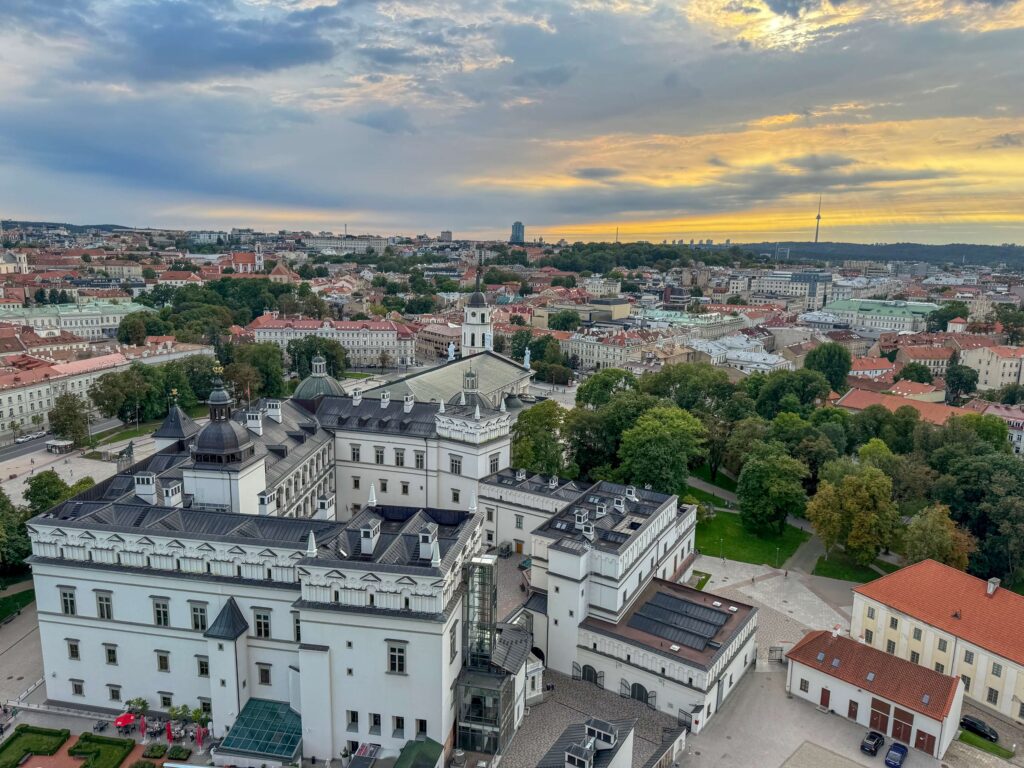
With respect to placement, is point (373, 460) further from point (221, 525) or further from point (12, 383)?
point (12, 383)

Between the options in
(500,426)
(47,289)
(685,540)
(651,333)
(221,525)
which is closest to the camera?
(221,525)

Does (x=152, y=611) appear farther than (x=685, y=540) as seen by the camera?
No

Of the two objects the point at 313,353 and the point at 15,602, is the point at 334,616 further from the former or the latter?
the point at 313,353

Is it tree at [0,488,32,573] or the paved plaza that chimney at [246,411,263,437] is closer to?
tree at [0,488,32,573]

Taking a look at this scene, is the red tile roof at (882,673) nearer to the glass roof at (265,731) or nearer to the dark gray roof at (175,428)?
the glass roof at (265,731)

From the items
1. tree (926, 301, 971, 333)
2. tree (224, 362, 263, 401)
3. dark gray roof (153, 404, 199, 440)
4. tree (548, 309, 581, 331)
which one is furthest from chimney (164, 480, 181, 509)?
tree (926, 301, 971, 333)

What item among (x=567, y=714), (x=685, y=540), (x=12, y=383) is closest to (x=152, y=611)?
(x=567, y=714)

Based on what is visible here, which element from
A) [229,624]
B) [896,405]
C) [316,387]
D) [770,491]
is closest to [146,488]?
[229,624]

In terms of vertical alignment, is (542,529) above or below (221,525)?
below
